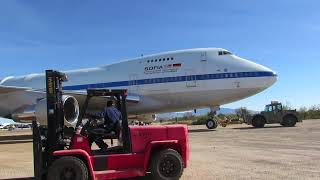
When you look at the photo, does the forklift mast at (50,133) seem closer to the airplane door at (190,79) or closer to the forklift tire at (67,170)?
the forklift tire at (67,170)

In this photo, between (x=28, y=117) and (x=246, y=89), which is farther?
(x=246, y=89)

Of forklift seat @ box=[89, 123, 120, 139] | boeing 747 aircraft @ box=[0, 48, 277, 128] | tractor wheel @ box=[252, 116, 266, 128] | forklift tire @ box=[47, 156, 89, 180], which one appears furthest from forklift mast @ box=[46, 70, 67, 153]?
tractor wheel @ box=[252, 116, 266, 128]

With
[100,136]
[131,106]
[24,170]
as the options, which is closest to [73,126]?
[100,136]

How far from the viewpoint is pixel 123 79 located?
91.6 ft

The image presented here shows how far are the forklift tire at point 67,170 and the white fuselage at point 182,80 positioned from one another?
1860 cm

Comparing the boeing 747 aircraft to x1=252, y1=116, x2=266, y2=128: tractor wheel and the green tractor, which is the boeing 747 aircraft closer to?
x1=252, y1=116, x2=266, y2=128: tractor wheel

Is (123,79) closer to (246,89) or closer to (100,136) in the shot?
(246,89)

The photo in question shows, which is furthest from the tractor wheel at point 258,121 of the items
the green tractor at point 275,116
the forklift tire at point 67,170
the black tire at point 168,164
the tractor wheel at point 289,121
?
the forklift tire at point 67,170

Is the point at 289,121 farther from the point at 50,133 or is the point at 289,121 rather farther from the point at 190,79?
the point at 50,133

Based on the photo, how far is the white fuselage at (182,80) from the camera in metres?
26.4

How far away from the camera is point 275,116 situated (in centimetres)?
3306

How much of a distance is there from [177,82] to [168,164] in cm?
1768

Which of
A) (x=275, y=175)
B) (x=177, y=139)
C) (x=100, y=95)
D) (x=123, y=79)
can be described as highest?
(x=123, y=79)

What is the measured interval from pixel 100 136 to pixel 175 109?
19.6 metres
